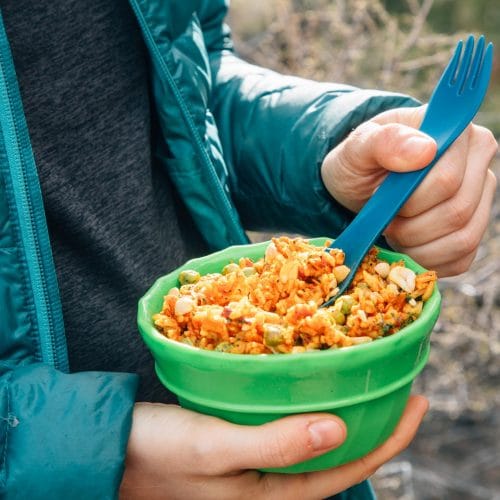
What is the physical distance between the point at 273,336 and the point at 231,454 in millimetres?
129

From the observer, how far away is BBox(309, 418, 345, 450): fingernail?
29.4 inches

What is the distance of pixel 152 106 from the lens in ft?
3.72

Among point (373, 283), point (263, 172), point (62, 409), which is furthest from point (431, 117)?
point (62, 409)

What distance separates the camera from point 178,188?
1.11 m

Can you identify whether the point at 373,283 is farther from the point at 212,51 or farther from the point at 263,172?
the point at 212,51

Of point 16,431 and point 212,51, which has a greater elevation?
point 212,51

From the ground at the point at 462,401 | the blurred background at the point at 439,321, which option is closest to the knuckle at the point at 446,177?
the blurred background at the point at 439,321

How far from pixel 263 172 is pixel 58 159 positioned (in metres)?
0.34

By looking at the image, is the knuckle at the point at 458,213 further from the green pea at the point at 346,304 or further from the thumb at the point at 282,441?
the thumb at the point at 282,441

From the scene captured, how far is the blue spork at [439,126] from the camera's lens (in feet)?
2.99

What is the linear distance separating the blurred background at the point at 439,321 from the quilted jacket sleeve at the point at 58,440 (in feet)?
4.41

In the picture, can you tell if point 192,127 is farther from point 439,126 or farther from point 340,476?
point 340,476

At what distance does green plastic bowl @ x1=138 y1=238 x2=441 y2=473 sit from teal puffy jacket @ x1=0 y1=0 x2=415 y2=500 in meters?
0.09

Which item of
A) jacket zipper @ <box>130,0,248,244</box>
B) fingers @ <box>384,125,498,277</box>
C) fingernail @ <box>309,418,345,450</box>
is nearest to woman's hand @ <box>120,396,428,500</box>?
fingernail @ <box>309,418,345,450</box>
